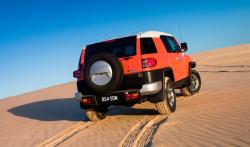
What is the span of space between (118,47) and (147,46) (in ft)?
2.06

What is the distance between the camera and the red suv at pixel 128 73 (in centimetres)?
680

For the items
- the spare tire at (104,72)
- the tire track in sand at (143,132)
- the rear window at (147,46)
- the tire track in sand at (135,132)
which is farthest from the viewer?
the rear window at (147,46)

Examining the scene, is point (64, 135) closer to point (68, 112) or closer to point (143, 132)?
point (143, 132)

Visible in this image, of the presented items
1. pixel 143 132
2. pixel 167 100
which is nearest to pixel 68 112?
pixel 167 100

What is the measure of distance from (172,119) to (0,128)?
5.82 meters

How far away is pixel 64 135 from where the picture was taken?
7180mm

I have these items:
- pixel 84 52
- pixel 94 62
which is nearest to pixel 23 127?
pixel 84 52

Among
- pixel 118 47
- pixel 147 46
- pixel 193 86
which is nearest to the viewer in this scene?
pixel 147 46

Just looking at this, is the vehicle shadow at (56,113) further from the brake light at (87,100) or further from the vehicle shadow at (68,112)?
the brake light at (87,100)

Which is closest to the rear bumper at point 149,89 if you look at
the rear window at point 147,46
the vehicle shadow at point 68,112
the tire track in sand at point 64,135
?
the rear window at point 147,46

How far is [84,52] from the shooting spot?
781 centimetres

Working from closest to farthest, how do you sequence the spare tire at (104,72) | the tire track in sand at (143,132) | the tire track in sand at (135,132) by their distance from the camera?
the tire track in sand at (143,132) → the tire track in sand at (135,132) → the spare tire at (104,72)

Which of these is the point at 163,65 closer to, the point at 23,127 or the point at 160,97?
the point at 160,97

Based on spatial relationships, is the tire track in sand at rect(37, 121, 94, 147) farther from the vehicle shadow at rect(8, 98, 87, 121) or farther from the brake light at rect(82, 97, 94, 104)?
the vehicle shadow at rect(8, 98, 87, 121)
